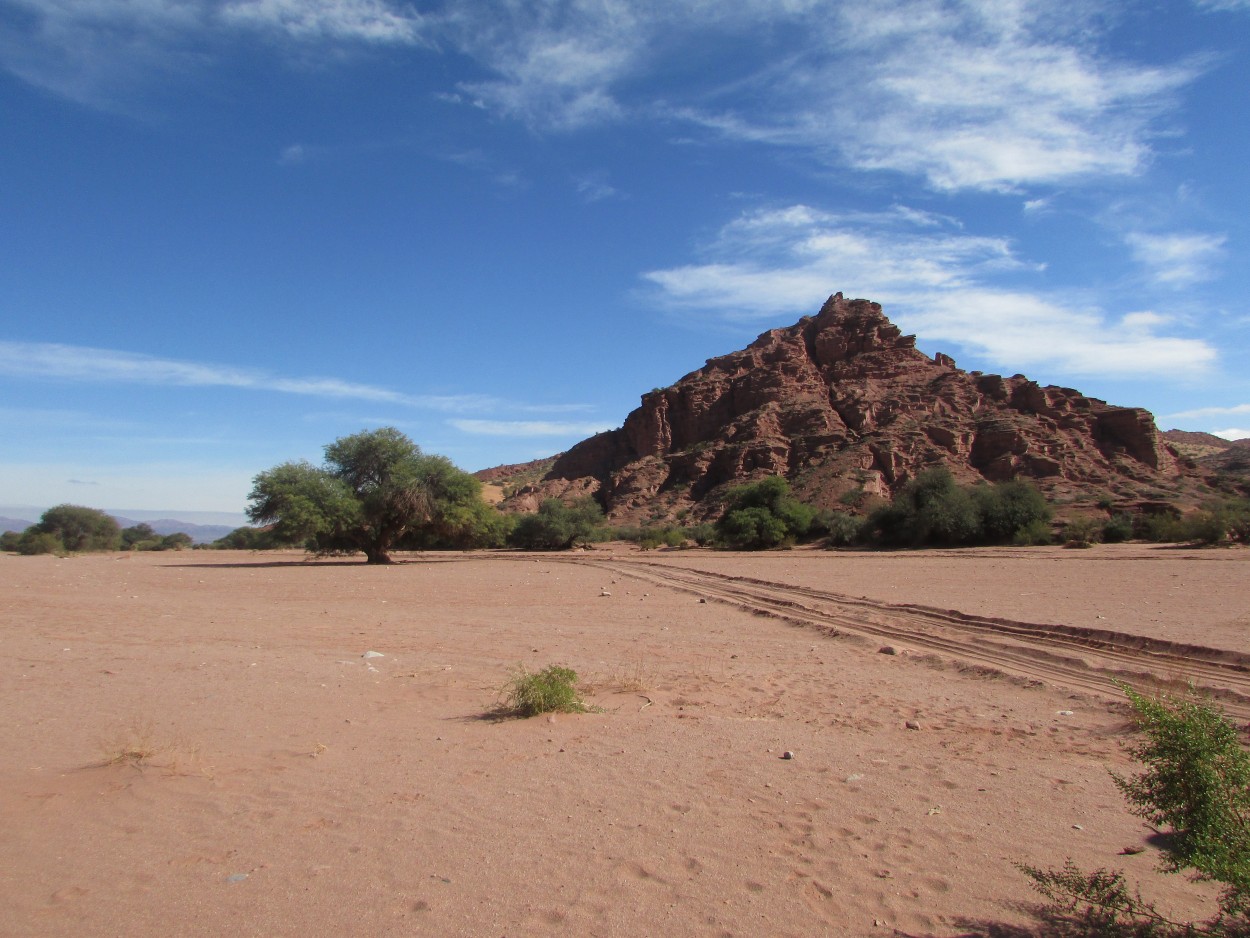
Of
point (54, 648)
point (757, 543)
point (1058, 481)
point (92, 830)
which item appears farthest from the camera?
point (1058, 481)

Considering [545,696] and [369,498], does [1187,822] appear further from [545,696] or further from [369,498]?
[369,498]

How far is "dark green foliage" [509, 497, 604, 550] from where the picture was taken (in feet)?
200

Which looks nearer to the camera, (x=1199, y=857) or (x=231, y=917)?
(x=1199, y=857)

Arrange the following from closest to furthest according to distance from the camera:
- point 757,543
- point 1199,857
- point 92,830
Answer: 1. point 1199,857
2. point 92,830
3. point 757,543

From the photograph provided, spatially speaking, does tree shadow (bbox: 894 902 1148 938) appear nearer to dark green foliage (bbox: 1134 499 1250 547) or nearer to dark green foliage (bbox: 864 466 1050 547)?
dark green foliage (bbox: 1134 499 1250 547)

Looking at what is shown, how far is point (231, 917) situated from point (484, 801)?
6.00 ft

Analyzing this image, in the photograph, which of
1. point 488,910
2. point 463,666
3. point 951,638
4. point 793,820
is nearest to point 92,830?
point 488,910

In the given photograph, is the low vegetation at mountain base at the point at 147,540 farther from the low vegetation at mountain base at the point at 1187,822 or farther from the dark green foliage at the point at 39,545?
the low vegetation at mountain base at the point at 1187,822

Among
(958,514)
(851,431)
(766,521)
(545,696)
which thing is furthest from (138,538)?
(545,696)

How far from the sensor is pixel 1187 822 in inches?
141

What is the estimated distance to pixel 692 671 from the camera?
32.4 ft

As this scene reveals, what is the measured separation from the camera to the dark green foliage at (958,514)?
46250 millimetres

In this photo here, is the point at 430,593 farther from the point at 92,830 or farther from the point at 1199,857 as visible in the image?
the point at 1199,857

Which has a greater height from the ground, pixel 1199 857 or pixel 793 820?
pixel 1199 857
